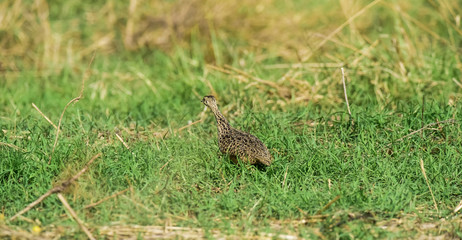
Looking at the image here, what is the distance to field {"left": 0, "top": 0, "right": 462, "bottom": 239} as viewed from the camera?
14.7 feet

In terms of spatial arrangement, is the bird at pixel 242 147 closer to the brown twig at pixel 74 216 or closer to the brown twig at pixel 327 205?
the brown twig at pixel 327 205

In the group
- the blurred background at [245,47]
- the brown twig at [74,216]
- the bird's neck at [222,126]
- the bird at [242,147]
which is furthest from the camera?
the blurred background at [245,47]

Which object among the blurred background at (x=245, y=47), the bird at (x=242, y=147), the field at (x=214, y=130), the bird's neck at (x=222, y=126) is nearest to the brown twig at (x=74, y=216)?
the field at (x=214, y=130)

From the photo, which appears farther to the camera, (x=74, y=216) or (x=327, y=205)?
(x=327, y=205)

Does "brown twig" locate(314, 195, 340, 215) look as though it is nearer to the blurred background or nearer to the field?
the field

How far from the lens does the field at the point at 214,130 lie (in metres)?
4.48

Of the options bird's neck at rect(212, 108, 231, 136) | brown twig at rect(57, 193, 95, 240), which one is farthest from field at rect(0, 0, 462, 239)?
bird's neck at rect(212, 108, 231, 136)

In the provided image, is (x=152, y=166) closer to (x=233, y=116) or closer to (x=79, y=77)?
(x=233, y=116)

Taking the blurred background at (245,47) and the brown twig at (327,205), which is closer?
the brown twig at (327,205)

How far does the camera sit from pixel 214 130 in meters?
6.16

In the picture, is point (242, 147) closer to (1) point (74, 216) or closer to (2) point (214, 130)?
(2) point (214, 130)

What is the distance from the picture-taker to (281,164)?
5145mm

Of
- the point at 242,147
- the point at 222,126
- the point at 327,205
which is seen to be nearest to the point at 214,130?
the point at 222,126

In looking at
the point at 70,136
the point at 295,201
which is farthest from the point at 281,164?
the point at 70,136
